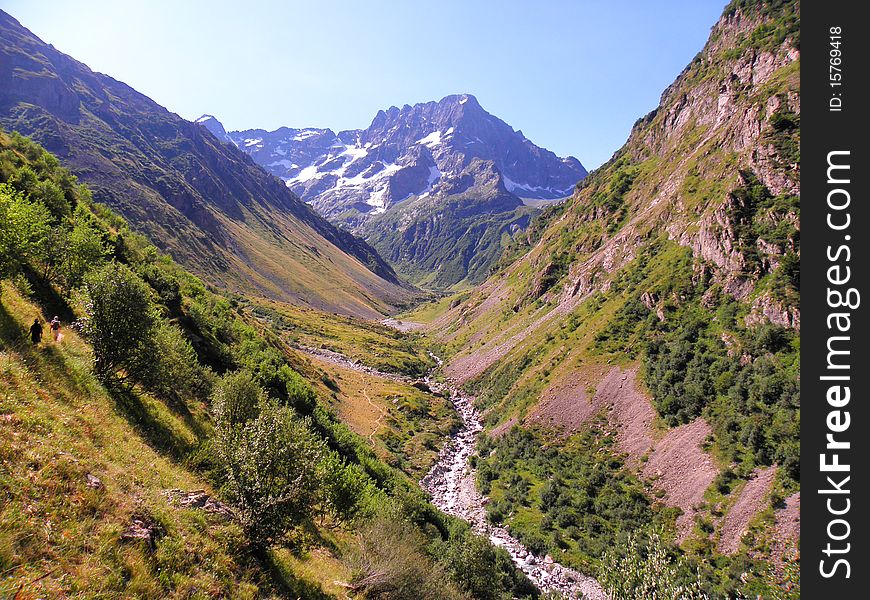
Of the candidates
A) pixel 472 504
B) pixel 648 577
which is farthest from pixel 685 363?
pixel 472 504

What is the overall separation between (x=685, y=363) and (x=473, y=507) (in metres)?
33.4

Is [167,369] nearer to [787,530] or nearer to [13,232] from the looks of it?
[13,232]

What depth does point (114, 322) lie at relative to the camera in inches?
827

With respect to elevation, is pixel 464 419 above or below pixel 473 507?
above

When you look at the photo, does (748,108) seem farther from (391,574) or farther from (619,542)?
(391,574)

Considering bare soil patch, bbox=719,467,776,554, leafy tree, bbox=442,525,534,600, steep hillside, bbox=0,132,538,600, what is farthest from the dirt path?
bare soil patch, bbox=719,467,776,554

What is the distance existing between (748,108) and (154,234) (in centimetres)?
22239

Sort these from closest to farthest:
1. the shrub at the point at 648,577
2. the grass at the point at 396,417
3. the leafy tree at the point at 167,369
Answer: the leafy tree at the point at 167,369
the shrub at the point at 648,577
the grass at the point at 396,417

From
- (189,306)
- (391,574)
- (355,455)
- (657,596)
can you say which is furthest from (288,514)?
(189,306)

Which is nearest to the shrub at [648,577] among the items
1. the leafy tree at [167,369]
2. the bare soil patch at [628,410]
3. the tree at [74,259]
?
the bare soil patch at [628,410]

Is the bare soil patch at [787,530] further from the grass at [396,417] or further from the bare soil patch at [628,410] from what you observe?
the grass at [396,417]

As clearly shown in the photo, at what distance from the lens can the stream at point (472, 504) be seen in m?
35.4

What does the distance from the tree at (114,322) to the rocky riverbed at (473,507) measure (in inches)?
1453

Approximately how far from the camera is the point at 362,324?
17462 centimetres
